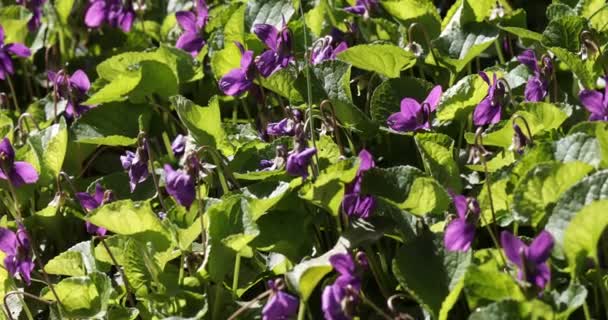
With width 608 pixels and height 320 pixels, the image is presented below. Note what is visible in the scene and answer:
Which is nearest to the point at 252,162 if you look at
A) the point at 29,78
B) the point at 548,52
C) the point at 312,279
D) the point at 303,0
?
the point at 312,279

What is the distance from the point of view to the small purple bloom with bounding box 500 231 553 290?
1691 mm

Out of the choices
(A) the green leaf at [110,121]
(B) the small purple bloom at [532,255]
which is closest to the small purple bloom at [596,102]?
(B) the small purple bloom at [532,255]

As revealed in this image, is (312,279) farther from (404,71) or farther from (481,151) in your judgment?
(404,71)

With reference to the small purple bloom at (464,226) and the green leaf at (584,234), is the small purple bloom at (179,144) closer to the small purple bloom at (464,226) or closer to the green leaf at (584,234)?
the small purple bloom at (464,226)

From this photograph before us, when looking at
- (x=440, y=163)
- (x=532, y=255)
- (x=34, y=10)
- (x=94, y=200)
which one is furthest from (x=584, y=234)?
(x=34, y=10)

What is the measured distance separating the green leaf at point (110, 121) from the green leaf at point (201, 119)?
0.38 metres

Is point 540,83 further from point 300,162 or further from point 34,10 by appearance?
point 34,10

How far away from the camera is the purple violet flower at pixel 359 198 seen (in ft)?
6.77

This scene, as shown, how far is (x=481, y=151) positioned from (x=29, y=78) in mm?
1922

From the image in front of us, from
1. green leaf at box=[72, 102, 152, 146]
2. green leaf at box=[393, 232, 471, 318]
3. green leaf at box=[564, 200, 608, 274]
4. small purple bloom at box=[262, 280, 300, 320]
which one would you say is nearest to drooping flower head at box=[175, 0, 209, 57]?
green leaf at box=[72, 102, 152, 146]

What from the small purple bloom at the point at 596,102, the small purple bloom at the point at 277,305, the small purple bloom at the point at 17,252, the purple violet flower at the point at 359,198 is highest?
the small purple bloom at the point at 596,102

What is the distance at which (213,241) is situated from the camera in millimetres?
2094

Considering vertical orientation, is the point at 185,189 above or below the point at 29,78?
above

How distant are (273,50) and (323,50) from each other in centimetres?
16
